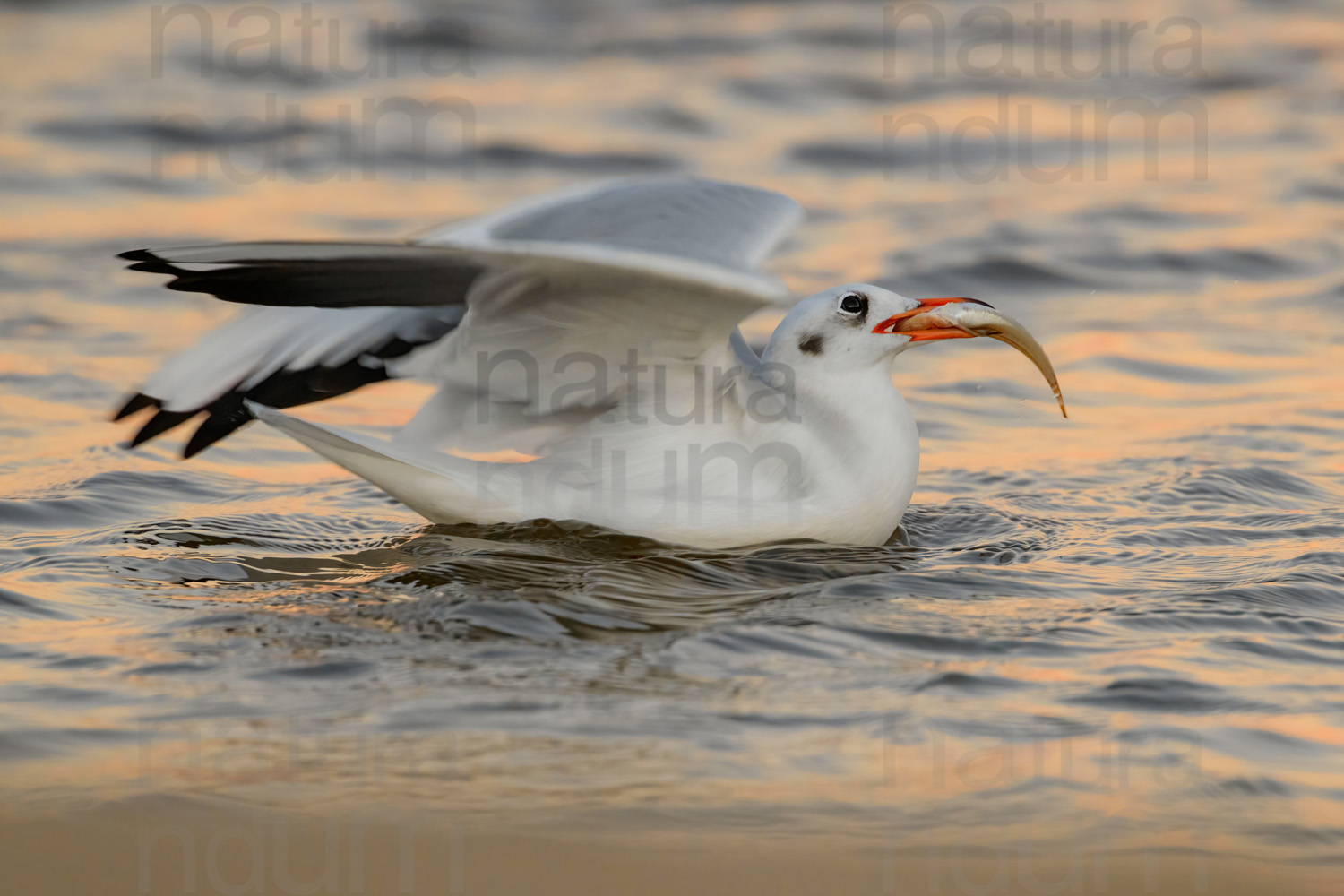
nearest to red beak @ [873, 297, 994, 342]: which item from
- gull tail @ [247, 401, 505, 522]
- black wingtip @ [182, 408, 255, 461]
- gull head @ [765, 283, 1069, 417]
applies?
gull head @ [765, 283, 1069, 417]

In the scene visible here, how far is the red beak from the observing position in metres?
4.83

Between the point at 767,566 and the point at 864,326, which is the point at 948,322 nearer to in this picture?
the point at 864,326

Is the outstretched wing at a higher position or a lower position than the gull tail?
higher

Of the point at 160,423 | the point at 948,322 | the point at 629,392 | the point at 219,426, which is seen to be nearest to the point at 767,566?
the point at 629,392

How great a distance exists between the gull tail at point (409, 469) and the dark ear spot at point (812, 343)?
977 mm

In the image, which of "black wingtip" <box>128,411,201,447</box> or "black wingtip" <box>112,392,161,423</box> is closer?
"black wingtip" <box>112,392,161,423</box>

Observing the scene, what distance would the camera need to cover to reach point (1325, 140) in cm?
1084

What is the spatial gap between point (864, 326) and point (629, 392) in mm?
735

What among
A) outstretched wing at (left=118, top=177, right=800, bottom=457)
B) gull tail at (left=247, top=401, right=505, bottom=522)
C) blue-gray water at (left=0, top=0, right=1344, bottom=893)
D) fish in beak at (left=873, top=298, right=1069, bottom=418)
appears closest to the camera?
blue-gray water at (left=0, top=0, right=1344, bottom=893)

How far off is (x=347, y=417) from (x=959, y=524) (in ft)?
8.39

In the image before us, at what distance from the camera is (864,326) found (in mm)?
4820

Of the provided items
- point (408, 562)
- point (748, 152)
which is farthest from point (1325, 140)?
point (408, 562)

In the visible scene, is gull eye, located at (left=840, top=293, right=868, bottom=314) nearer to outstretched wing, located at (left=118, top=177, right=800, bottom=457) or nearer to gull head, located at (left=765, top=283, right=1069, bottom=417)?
gull head, located at (left=765, top=283, right=1069, bottom=417)

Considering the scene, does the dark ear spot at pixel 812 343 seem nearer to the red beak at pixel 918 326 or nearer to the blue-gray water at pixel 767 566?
the red beak at pixel 918 326
